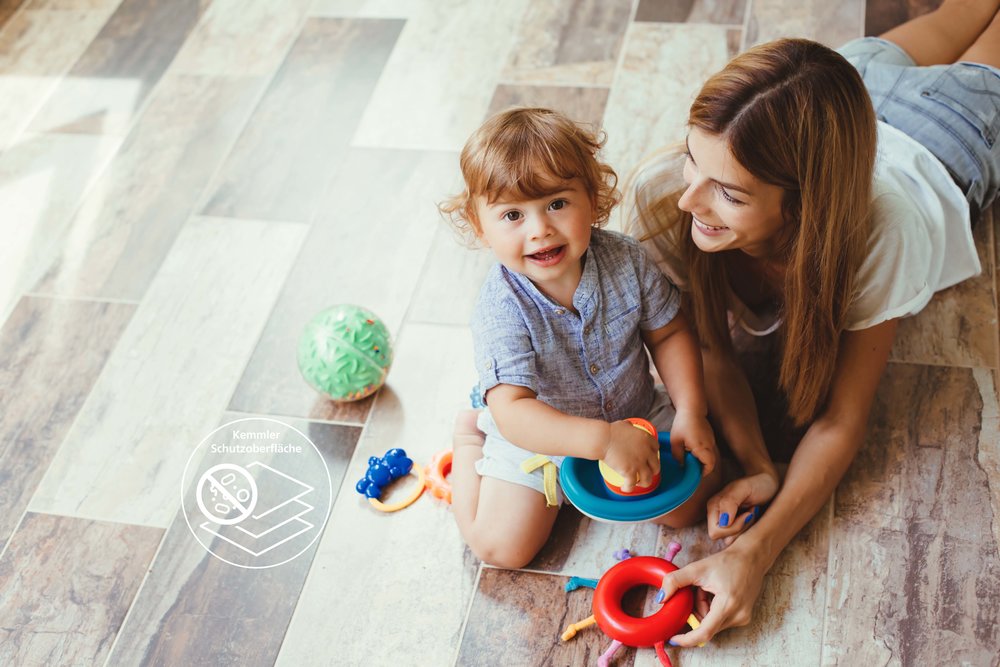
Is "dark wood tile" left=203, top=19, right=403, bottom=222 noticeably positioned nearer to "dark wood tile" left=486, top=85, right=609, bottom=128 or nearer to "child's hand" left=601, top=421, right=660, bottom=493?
"dark wood tile" left=486, top=85, right=609, bottom=128

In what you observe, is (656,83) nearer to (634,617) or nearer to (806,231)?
(806,231)

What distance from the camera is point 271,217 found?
6.63 feet

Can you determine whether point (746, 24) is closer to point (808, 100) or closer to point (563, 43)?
point (563, 43)

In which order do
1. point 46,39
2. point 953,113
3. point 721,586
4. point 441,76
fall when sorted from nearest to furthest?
point 721,586 → point 953,113 → point 441,76 → point 46,39

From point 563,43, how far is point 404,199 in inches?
23.3

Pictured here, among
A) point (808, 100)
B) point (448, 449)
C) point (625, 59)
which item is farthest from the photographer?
point (625, 59)

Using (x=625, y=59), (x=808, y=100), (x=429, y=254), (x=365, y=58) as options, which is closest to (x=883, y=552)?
(x=808, y=100)

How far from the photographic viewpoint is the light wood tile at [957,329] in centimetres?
162

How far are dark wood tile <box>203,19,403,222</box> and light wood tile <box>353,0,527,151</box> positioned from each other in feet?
0.15

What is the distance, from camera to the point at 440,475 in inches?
60.9

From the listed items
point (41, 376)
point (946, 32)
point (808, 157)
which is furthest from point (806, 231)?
point (41, 376)

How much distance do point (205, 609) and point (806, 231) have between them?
1000 millimetres

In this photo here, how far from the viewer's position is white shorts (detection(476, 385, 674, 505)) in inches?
56.1

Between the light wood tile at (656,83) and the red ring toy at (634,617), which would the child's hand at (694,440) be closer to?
the red ring toy at (634,617)
